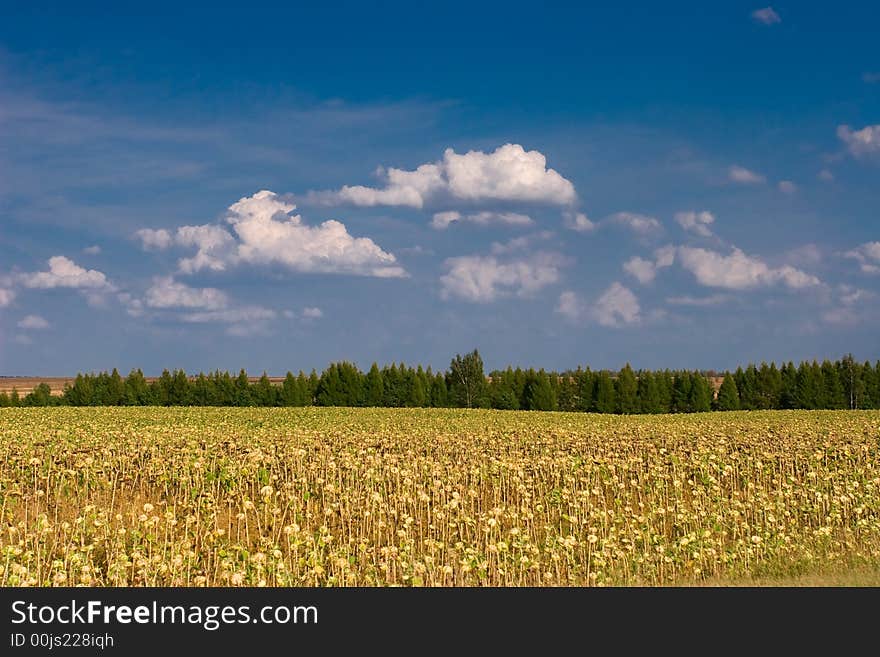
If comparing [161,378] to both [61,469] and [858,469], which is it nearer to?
[61,469]

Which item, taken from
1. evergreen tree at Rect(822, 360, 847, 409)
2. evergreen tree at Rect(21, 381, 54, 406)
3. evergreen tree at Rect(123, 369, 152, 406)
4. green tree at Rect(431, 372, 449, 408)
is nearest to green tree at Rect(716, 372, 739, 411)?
evergreen tree at Rect(822, 360, 847, 409)

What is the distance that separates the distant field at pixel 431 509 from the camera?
37.8ft

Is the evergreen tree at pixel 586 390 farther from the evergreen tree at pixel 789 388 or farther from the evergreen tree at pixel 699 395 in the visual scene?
the evergreen tree at pixel 789 388

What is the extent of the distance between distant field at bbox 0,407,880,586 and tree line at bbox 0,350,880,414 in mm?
36076

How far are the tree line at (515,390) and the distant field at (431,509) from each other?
36076mm

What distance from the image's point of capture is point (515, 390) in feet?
203

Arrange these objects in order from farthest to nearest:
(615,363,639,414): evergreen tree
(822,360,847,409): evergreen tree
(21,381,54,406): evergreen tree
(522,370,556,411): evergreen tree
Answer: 1. (21,381,54,406): evergreen tree
2. (522,370,556,411): evergreen tree
3. (822,360,847,409): evergreen tree
4. (615,363,639,414): evergreen tree

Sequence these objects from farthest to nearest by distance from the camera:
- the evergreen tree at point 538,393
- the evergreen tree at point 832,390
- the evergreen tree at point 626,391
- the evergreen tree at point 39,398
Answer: the evergreen tree at point 39,398 → the evergreen tree at point 538,393 → the evergreen tree at point 832,390 → the evergreen tree at point 626,391

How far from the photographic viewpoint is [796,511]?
52.6 ft

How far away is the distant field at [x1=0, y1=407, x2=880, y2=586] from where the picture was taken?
11516 millimetres

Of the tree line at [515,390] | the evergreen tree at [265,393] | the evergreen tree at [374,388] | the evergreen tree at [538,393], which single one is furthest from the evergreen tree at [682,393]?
the evergreen tree at [265,393]

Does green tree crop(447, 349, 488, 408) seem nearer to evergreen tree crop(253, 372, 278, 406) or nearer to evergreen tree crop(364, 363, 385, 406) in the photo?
evergreen tree crop(364, 363, 385, 406)

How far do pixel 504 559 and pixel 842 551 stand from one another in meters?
5.64
